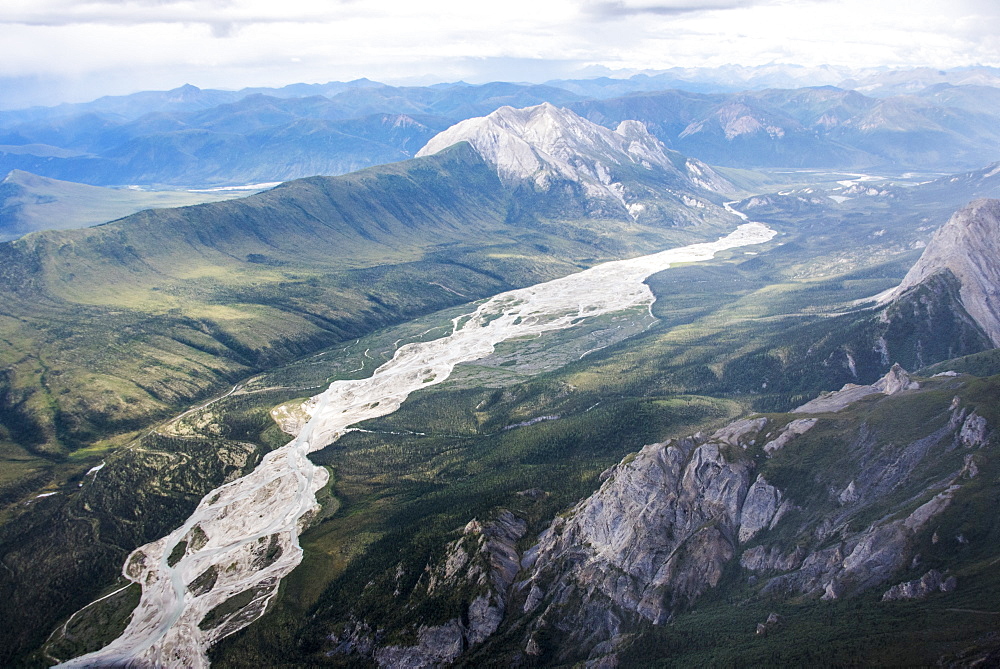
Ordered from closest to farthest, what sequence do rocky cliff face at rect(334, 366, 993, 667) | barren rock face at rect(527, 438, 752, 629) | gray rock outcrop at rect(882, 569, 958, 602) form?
gray rock outcrop at rect(882, 569, 958, 602) < rocky cliff face at rect(334, 366, 993, 667) < barren rock face at rect(527, 438, 752, 629)

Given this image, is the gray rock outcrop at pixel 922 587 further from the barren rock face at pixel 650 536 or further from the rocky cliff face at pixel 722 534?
the barren rock face at pixel 650 536

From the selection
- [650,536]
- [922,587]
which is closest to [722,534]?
[650,536]

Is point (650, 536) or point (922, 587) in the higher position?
point (922, 587)

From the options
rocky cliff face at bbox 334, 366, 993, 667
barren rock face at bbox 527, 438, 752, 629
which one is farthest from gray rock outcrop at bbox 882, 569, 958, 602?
barren rock face at bbox 527, 438, 752, 629

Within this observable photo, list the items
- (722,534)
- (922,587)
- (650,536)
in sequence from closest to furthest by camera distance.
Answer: (922,587) → (722,534) → (650,536)

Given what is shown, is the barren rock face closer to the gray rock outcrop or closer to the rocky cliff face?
the rocky cliff face

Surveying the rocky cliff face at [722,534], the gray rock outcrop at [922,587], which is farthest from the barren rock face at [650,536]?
the gray rock outcrop at [922,587]

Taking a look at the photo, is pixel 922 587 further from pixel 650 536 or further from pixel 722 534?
pixel 650 536

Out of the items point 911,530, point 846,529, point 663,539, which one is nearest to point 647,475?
point 663,539

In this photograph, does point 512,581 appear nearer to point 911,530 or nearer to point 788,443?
point 788,443

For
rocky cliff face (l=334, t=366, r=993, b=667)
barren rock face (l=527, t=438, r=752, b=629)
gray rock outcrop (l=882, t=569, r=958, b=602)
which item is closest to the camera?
gray rock outcrop (l=882, t=569, r=958, b=602)
